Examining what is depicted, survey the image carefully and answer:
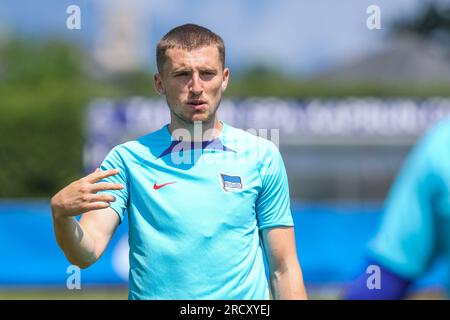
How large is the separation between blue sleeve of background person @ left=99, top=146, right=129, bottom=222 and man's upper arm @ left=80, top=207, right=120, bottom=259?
1.2 inches

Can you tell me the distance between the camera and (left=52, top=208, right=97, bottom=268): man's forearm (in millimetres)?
3545

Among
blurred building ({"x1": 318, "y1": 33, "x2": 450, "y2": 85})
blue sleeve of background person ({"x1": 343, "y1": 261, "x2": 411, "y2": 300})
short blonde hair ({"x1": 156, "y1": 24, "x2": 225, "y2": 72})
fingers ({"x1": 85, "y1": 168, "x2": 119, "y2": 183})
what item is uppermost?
short blonde hair ({"x1": 156, "y1": 24, "x2": 225, "y2": 72})

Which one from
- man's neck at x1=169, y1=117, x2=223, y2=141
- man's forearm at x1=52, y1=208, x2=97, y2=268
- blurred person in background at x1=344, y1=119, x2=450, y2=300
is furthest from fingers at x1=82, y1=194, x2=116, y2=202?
blurred person in background at x1=344, y1=119, x2=450, y2=300

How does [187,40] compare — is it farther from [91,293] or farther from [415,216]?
[91,293]

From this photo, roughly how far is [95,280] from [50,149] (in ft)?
43.6

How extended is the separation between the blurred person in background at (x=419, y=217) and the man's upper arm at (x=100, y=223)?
1321 millimetres

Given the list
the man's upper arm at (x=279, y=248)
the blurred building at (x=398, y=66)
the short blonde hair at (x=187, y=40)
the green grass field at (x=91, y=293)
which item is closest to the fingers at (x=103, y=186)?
the short blonde hair at (x=187, y=40)

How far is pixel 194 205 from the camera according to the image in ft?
12.3

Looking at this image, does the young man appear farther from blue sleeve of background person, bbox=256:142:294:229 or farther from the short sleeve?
the short sleeve

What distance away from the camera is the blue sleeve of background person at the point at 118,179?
149 inches

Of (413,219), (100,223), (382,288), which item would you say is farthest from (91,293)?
(413,219)

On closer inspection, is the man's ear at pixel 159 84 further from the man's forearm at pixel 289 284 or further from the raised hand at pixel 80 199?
the man's forearm at pixel 289 284

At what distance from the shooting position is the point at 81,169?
1133 inches

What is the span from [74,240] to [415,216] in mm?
1444
